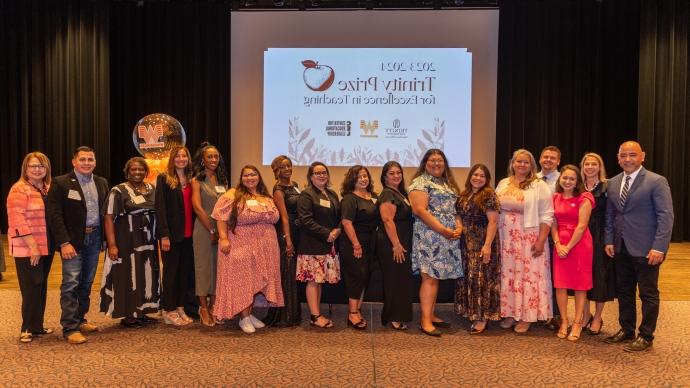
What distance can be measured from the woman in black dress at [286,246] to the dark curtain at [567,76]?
5210 mm

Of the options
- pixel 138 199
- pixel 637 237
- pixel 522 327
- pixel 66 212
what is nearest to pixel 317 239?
pixel 138 199

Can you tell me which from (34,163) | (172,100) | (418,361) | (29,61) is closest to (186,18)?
(172,100)

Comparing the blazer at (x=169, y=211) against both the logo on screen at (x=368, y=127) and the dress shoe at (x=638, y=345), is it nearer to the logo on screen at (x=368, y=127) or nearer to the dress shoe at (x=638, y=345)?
the dress shoe at (x=638, y=345)

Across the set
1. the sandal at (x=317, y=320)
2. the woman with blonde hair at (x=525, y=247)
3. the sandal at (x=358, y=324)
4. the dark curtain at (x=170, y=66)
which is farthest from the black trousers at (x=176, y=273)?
the dark curtain at (x=170, y=66)

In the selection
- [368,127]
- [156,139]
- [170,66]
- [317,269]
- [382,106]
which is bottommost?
[317,269]

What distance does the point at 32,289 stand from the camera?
12.9ft

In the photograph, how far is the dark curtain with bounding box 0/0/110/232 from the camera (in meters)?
8.88

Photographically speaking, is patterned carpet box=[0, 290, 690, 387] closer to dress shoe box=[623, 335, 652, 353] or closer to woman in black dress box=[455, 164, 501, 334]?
dress shoe box=[623, 335, 652, 353]

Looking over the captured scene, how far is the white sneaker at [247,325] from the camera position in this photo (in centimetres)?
421

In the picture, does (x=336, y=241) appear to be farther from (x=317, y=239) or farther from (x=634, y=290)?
(x=634, y=290)

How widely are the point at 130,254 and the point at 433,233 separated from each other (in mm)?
2410

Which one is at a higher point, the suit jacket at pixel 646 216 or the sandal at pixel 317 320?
the suit jacket at pixel 646 216

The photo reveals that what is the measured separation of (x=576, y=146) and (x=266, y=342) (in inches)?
278

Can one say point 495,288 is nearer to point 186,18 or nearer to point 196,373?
point 196,373
